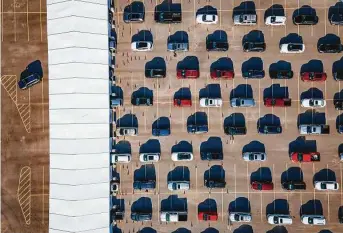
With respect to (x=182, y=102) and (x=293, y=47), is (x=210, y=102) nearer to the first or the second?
(x=182, y=102)

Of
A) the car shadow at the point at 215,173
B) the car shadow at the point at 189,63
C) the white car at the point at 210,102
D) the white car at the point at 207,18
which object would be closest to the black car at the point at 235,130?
the white car at the point at 210,102

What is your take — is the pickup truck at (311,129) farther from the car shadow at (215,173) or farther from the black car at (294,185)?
the car shadow at (215,173)

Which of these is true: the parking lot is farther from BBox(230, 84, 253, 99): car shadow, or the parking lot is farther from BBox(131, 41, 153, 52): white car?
BBox(131, 41, 153, 52): white car

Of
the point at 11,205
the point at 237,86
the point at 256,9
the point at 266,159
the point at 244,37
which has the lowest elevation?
the point at 11,205

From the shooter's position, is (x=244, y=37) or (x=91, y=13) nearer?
(x=91, y=13)

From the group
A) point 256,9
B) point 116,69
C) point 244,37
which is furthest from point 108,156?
point 256,9

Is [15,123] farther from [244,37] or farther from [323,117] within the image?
[323,117]

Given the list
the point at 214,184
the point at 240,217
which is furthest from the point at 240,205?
the point at 214,184
